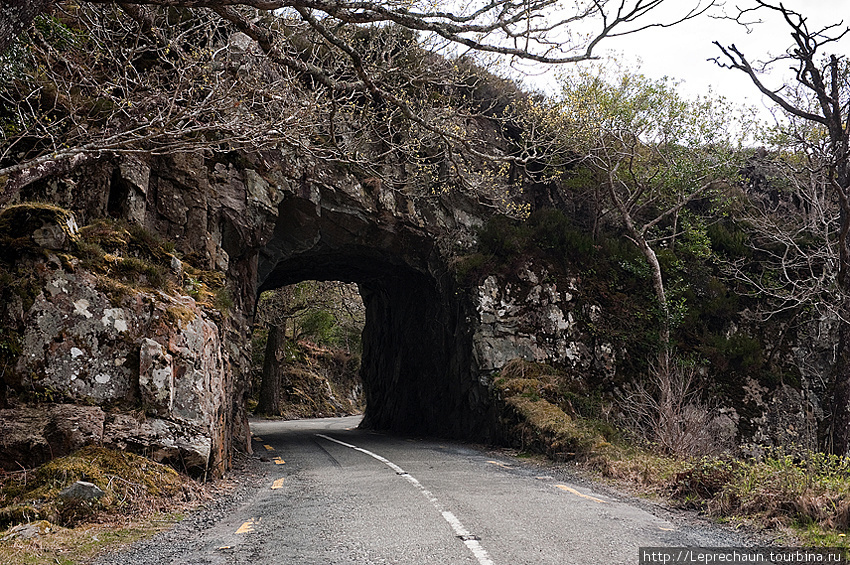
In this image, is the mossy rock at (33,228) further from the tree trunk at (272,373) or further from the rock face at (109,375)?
the tree trunk at (272,373)

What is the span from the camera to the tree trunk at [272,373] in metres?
30.2

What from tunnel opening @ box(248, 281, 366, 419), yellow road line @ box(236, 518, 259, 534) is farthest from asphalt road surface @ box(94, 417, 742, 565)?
tunnel opening @ box(248, 281, 366, 419)

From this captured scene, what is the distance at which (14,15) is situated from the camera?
15.5 feet

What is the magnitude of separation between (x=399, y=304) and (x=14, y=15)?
21.0m

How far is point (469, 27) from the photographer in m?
6.78

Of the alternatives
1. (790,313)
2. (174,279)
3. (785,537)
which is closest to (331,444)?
(174,279)

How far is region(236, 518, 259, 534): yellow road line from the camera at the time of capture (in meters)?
6.35

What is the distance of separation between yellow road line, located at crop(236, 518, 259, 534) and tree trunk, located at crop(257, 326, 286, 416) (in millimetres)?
23681

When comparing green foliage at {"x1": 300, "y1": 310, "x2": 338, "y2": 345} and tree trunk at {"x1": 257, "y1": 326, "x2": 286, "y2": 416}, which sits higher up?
green foliage at {"x1": 300, "y1": 310, "x2": 338, "y2": 345}

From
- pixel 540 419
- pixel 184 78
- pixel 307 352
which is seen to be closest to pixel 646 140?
pixel 540 419

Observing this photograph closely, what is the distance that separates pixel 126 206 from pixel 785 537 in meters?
12.0

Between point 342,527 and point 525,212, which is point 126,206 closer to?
point 342,527

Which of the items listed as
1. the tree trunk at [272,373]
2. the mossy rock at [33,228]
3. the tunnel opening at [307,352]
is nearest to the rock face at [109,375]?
the mossy rock at [33,228]

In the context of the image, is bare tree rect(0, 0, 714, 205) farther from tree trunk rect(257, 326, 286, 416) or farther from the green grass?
tree trunk rect(257, 326, 286, 416)
